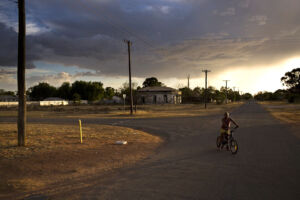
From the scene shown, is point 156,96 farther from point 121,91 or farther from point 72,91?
point 72,91

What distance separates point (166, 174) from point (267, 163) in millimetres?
3446

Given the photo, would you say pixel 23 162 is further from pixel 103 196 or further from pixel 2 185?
pixel 103 196

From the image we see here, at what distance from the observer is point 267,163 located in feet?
23.9

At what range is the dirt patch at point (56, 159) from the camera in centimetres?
591

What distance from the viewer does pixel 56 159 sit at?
26.3 feet

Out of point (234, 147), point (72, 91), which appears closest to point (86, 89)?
point (72, 91)

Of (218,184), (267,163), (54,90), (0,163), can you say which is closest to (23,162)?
(0,163)

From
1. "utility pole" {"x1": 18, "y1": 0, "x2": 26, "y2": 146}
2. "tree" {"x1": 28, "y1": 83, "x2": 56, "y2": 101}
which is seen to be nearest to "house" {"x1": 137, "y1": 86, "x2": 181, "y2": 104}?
"tree" {"x1": 28, "y1": 83, "x2": 56, "y2": 101}

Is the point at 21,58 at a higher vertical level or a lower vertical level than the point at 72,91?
lower

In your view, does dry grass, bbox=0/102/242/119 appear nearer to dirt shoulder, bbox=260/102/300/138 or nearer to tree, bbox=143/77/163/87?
dirt shoulder, bbox=260/102/300/138

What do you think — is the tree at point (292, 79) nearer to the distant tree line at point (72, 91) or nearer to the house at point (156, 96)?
the house at point (156, 96)

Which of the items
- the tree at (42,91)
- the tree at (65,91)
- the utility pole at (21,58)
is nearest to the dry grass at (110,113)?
the utility pole at (21,58)

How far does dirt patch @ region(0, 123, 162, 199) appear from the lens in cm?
Result: 591

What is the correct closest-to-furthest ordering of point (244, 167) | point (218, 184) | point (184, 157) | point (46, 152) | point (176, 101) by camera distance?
point (218, 184), point (244, 167), point (184, 157), point (46, 152), point (176, 101)
